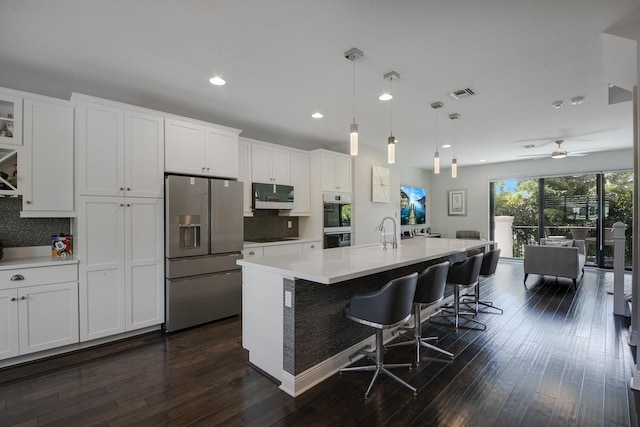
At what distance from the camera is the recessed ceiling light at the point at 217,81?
300cm

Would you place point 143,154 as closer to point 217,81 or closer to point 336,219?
point 217,81

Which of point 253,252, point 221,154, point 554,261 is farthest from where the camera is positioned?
point 554,261

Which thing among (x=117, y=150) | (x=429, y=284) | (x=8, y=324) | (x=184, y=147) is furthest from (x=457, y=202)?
(x=8, y=324)

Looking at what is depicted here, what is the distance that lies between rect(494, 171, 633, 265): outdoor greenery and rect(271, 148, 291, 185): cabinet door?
640 cm

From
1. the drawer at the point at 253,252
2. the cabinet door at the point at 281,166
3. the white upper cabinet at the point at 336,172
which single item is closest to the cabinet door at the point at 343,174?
the white upper cabinet at the point at 336,172

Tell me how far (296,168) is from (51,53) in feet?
10.5

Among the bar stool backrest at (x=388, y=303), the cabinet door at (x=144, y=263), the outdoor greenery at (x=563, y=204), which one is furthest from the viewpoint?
the outdoor greenery at (x=563, y=204)

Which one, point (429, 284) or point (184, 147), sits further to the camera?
point (184, 147)

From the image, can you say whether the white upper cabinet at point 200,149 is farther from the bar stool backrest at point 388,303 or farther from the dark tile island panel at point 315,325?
the bar stool backrest at point 388,303

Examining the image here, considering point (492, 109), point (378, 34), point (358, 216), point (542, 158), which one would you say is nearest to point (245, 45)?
point (378, 34)

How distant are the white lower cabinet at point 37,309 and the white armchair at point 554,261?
259 inches

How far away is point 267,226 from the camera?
197 inches

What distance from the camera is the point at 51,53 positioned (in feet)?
8.38

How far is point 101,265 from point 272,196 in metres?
2.32
